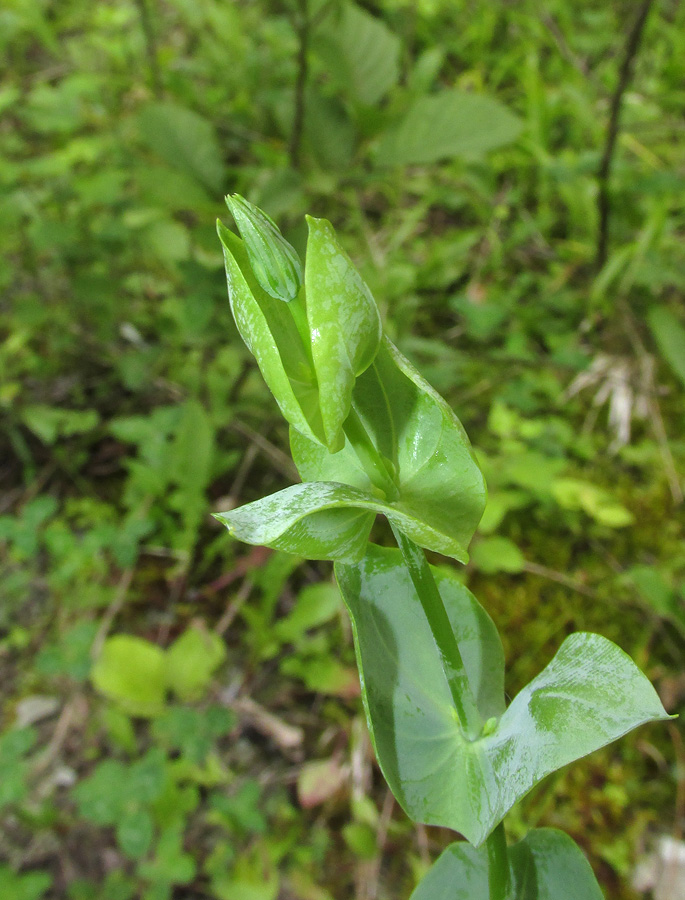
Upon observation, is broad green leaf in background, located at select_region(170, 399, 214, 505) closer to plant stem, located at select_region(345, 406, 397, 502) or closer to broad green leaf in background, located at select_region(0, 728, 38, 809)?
broad green leaf in background, located at select_region(0, 728, 38, 809)

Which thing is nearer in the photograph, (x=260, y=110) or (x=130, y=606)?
(x=130, y=606)

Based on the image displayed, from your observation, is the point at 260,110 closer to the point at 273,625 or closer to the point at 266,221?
the point at 273,625

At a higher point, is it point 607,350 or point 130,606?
point 607,350

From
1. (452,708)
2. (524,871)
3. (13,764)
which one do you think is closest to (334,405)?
(452,708)

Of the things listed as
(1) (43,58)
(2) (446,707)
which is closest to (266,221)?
(2) (446,707)

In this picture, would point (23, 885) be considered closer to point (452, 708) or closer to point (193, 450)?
point (193, 450)

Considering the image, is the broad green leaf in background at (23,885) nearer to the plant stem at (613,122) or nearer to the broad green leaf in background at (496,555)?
the broad green leaf in background at (496,555)

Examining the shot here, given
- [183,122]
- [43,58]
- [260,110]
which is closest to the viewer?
[183,122]
